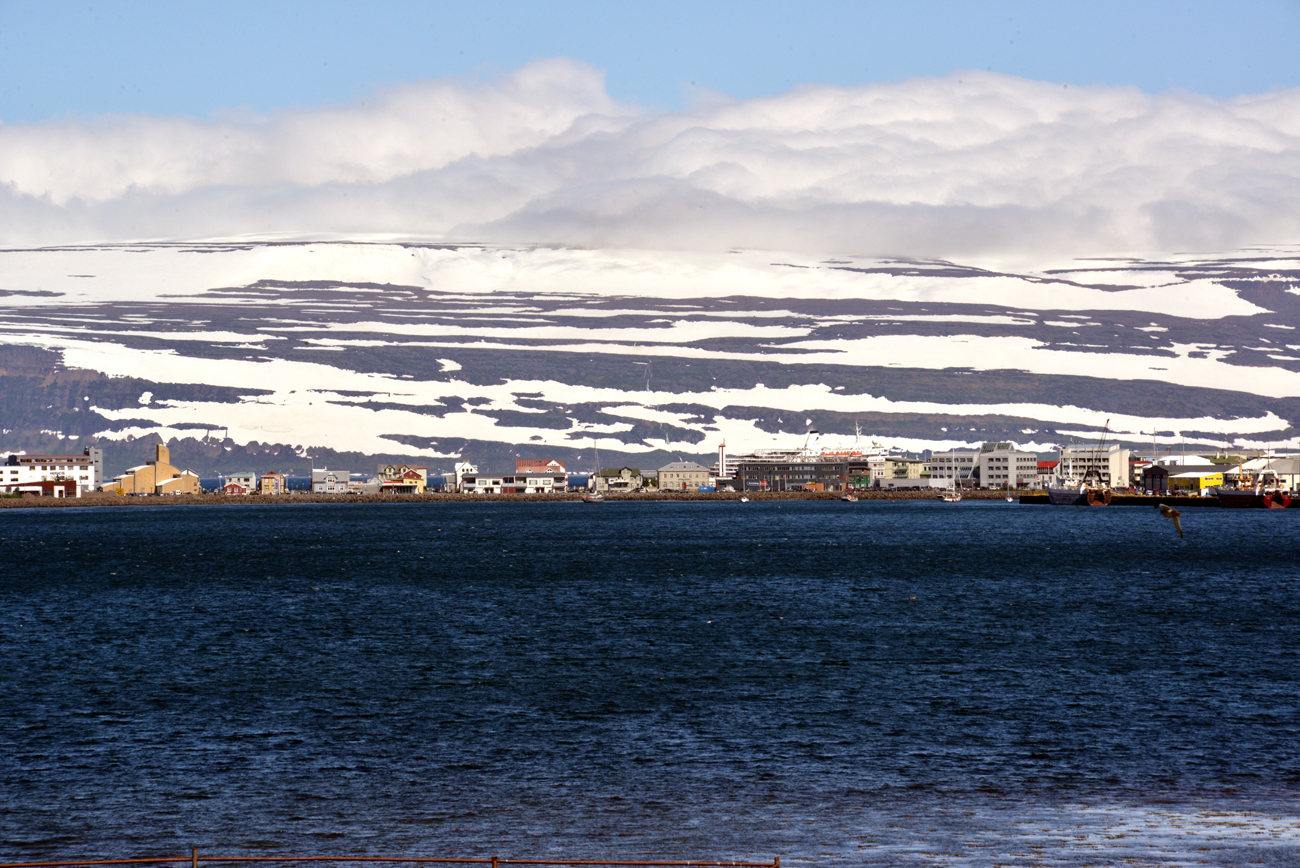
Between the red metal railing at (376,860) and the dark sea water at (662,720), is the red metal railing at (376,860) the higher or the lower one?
the higher one

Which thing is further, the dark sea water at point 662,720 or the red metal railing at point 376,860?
the dark sea water at point 662,720

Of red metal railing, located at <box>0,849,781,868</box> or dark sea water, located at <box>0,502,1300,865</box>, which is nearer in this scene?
red metal railing, located at <box>0,849,781,868</box>

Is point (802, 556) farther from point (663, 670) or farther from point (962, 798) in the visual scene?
point (962, 798)

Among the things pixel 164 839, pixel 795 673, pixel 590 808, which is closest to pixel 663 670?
pixel 795 673

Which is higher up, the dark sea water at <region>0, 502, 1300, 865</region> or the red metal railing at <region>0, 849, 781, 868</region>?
the red metal railing at <region>0, 849, 781, 868</region>

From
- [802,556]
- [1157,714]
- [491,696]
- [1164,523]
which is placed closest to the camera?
[1157,714]

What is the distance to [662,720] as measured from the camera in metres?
33.3

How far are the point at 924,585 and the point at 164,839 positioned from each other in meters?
61.2

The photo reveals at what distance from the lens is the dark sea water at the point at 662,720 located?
22.1 metres

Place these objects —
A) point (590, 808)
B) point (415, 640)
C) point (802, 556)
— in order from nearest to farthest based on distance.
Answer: point (590, 808) → point (415, 640) → point (802, 556)

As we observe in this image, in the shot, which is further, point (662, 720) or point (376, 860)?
point (662, 720)

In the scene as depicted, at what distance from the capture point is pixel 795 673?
41.5 metres

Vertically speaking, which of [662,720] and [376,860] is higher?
[376,860]

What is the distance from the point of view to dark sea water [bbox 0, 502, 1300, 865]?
72.6ft
